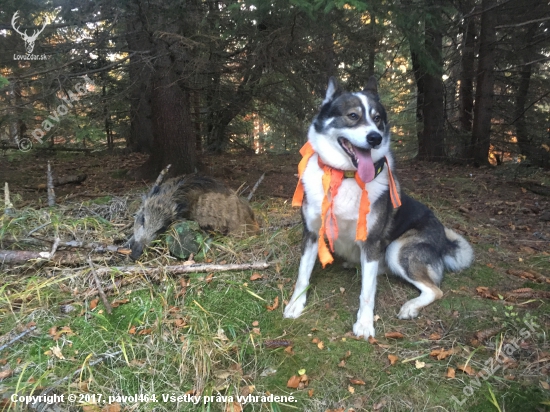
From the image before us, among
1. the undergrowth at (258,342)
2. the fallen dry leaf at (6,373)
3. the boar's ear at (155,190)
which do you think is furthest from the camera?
the boar's ear at (155,190)

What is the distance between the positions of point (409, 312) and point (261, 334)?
48.6 inches

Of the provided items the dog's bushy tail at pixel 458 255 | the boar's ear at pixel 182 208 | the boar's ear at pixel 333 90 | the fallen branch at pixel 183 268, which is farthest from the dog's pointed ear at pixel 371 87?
the boar's ear at pixel 182 208

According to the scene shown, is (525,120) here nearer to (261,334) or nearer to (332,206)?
(332,206)

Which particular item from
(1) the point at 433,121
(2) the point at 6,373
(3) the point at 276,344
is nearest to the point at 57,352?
(2) the point at 6,373

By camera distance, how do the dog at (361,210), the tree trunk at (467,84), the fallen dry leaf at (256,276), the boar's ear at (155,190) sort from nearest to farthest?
the dog at (361,210) → the fallen dry leaf at (256,276) → the boar's ear at (155,190) → the tree trunk at (467,84)

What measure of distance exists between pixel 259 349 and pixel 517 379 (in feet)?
5.68

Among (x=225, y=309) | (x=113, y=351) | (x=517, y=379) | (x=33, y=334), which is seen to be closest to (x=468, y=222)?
(x=517, y=379)

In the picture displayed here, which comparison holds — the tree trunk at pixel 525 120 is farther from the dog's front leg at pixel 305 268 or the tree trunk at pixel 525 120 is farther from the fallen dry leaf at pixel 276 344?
the fallen dry leaf at pixel 276 344

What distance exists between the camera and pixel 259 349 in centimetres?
274

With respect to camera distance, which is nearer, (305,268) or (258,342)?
(258,342)

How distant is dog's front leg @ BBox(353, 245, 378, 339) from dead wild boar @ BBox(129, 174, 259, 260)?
6.13ft

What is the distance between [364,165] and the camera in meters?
2.88

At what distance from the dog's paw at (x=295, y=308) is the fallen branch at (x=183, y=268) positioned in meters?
0.58

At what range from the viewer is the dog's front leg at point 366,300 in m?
2.86
